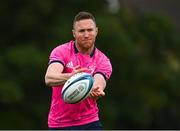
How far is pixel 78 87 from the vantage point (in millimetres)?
10938

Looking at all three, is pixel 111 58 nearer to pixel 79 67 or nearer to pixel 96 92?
pixel 79 67

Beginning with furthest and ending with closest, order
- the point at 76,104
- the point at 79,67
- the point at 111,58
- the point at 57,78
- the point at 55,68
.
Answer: the point at 111,58, the point at 76,104, the point at 55,68, the point at 79,67, the point at 57,78

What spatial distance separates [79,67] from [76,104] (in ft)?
2.33

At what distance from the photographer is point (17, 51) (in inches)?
1179

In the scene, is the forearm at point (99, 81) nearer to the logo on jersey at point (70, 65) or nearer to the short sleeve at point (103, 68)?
the short sleeve at point (103, 68)

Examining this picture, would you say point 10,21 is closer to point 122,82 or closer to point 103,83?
point 122,82

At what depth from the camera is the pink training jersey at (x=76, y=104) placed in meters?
11.6

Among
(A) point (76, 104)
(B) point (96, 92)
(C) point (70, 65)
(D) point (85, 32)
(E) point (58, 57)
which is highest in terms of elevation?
(D) point (85, 32)

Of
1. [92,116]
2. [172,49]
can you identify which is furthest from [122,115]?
[92,116]

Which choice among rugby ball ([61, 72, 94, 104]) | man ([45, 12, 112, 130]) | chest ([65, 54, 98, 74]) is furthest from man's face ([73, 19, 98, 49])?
rugby ball ([61, 72, 94, 104])

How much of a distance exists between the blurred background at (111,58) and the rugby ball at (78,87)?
1795 centimetres

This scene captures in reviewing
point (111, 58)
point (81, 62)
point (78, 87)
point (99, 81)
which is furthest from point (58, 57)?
point (111, 58)

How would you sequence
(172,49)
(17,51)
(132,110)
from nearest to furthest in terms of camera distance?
(17,51) < (132,110) < (172,49)

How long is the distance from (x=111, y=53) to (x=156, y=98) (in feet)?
7.19
